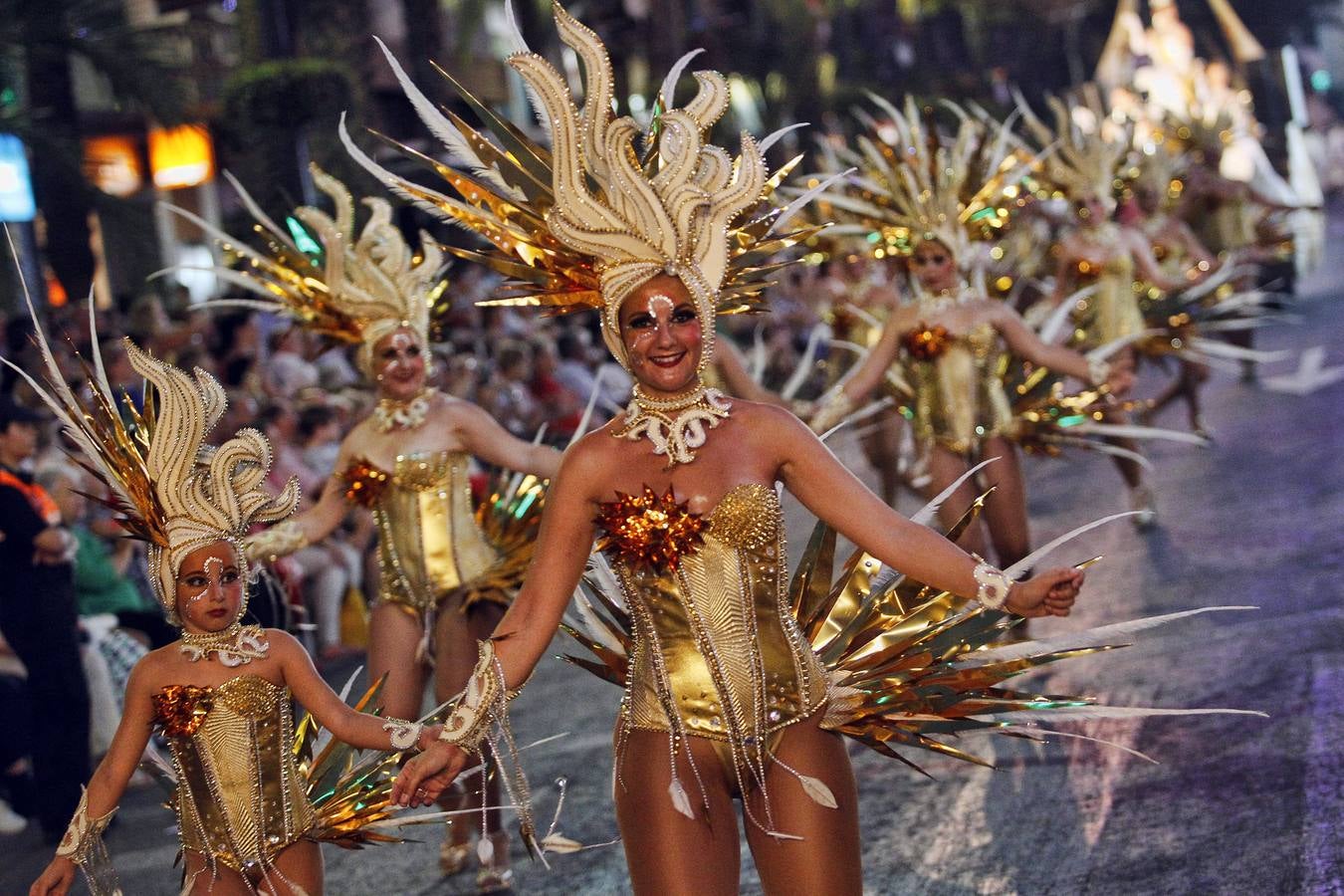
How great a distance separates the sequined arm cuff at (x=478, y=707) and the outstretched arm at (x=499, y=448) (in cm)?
238

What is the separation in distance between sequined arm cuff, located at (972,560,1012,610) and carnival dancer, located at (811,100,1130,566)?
4.04 m

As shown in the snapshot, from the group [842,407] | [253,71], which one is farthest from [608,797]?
[253,71]

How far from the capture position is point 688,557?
408cm

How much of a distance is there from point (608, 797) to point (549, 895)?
3.26 feet

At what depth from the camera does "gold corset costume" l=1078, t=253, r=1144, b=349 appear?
39.8ft

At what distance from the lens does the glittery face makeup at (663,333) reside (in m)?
4.12

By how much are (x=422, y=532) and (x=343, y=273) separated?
1.03 metres

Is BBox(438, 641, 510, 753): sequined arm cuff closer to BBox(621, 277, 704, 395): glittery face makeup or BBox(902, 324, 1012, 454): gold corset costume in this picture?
BBox(621, 277, 704, 395): glittery face makeup

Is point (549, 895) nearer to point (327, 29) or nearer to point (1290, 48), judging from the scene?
point (327, 29)

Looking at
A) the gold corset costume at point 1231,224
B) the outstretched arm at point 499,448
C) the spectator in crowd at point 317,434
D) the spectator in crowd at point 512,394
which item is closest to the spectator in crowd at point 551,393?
the spectator in crowd at point 512,394

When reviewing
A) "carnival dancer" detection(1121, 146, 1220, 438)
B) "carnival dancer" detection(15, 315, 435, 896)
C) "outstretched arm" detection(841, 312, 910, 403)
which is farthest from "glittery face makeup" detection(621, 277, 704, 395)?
"carnival dancer" detection(1121, 146, 1220, 438)

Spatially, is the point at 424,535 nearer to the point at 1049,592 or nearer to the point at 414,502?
the point at 414,502

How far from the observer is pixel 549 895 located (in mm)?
6035

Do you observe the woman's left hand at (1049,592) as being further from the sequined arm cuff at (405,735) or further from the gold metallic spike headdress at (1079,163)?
the gold metallic spike headdress at (1079,163)
